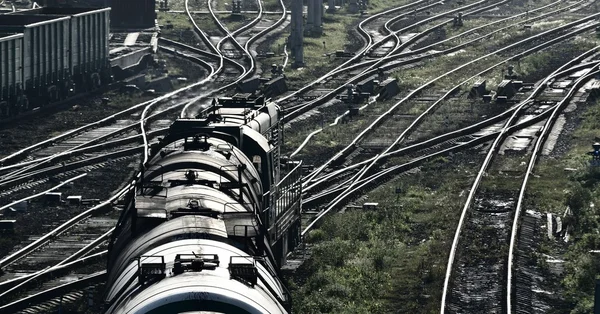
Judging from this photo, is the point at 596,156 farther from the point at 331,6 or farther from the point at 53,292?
the point at 331,6

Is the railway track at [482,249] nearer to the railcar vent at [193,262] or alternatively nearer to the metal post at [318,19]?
the railcar vent at [193,262]

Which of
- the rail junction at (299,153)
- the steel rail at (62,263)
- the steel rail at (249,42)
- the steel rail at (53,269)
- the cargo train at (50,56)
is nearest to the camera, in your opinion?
the rail junction at (299,153)

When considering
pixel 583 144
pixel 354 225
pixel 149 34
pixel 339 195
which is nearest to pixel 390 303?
pixel 354 225

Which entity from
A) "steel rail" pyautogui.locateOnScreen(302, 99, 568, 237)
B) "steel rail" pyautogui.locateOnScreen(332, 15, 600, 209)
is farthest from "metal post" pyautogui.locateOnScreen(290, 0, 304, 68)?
"steel rail" pyautogui.locateOnScreen(302, 99, 568, 237)

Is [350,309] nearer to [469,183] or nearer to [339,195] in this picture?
[339,195]

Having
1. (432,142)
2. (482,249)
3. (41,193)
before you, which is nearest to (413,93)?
(432,142)

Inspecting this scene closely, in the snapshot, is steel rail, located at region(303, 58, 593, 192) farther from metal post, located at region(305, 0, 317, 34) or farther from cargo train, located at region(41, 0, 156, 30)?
cargo train, located at region(41, 0, 156, 30)

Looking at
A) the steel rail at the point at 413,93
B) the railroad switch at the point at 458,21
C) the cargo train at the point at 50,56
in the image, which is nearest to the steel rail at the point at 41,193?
the steel rail at the point at 413,93
